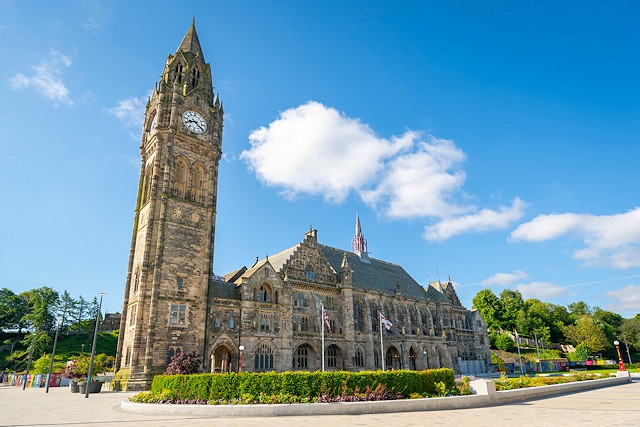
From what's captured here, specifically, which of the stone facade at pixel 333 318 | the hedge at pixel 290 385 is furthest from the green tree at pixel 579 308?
the hedge at pixel 290 385

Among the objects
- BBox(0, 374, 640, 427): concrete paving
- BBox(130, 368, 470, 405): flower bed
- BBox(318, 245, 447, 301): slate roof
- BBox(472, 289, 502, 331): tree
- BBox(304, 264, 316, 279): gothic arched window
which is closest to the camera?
BBox(0, 374, 640, 427): concrete paving

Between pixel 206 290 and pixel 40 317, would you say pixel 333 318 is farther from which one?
pixel 40 317

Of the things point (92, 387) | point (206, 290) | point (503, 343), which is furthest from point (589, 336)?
point (92, 387)

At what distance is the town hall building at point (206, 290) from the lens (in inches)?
1564

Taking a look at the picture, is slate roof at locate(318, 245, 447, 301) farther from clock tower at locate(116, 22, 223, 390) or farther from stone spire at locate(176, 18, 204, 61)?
stone spire at locate(176, 18, 204, 61)

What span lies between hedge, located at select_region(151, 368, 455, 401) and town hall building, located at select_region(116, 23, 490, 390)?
18626 mm

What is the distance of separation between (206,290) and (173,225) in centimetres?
781

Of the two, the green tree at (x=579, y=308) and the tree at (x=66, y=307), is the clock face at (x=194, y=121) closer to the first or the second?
the tree at (x=66, y=307)

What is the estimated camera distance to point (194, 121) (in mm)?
48406

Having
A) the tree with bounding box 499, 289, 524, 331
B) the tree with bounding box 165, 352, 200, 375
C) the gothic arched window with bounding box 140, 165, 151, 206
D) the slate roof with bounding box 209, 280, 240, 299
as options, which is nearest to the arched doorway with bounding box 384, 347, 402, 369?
the slate roof with bounding box 209, 280, 240, 299

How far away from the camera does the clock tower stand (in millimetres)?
38344

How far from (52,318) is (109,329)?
1445 centimetres

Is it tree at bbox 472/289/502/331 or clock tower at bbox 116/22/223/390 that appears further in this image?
tree at bbox 472/289/502/331

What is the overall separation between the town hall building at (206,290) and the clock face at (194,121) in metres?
0.13
